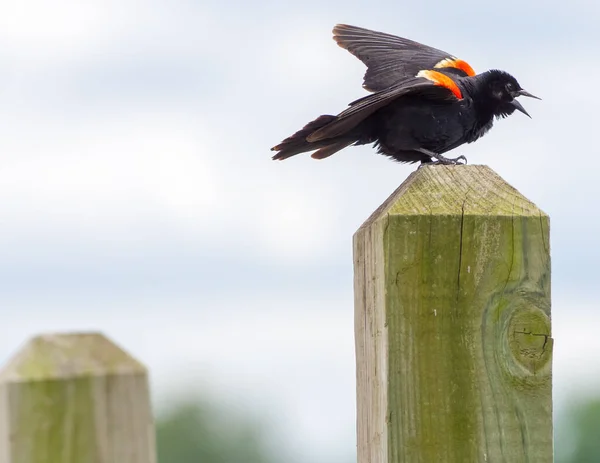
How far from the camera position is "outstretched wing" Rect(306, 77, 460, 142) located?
11.8 feet

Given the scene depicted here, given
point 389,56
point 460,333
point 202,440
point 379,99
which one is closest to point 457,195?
point 460,333

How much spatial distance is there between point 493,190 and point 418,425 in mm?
511

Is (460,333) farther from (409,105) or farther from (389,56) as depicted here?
(389,56)

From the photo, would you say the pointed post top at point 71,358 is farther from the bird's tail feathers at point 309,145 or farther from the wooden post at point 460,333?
the bird's tail feathers at point 309,145

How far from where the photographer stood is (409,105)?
4004 millimetres

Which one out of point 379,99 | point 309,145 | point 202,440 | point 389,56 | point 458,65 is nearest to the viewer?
point 379,99

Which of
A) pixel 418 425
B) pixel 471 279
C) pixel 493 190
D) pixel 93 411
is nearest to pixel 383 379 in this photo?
pixel 418 425

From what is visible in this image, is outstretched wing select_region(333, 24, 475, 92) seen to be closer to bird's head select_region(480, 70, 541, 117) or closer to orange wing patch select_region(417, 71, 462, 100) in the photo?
bird's head select_region(480, 70, 541, 117)

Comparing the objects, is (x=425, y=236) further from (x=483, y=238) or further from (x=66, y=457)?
(x=66, y=457)

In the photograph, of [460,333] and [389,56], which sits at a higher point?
[389,56]

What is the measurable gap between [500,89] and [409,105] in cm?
103

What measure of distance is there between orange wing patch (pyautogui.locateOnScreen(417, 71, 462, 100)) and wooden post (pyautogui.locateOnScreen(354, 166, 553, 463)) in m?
2.03

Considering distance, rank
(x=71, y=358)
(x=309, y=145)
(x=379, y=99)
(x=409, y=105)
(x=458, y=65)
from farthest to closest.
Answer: (x=458, y=65), (x=309, y=145), (x=409, y=105), (x=379, y=99), (x=71, y=358)

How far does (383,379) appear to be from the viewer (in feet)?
6.59
